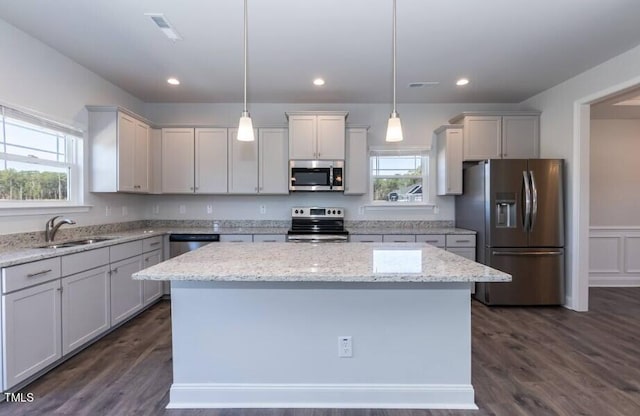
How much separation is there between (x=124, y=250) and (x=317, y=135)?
2.61 metres

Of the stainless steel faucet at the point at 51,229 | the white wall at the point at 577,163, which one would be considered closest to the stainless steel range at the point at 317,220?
the stainless steel faucet at the point at 51,229

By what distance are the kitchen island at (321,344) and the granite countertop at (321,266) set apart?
82 mm

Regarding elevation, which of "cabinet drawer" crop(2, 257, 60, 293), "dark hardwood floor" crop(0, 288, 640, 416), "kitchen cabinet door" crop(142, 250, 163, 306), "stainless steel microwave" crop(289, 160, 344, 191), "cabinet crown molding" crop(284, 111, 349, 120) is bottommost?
"dark hardwood floor" crop(0, 288, 640, 416)

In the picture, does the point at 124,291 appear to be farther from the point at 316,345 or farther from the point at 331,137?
the point at 331,137

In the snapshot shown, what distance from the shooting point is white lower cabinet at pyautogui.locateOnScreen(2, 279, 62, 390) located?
2.09 metres

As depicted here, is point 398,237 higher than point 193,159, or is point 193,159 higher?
point 193,159

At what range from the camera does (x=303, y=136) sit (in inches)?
174

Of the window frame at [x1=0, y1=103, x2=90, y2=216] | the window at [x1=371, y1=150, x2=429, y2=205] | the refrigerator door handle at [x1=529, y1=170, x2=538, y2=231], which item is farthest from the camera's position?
the window at [x1=371, y1=150, x2=429, y2=205]

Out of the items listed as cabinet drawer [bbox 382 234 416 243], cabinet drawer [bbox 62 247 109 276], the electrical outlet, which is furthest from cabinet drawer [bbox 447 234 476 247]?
cabinet drawer [bbox 62 247 109 276]

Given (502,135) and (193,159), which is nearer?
(502,135)

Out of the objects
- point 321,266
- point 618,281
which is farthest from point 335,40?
point 618,281

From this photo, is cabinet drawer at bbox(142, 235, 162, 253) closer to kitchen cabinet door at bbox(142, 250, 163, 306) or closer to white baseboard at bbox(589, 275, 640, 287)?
kitchen cabinet door at bbox(142, 250, 163, 306)

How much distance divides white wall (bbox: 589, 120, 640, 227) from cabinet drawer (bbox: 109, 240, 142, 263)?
6.24 meters

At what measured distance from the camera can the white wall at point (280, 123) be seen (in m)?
4.82
